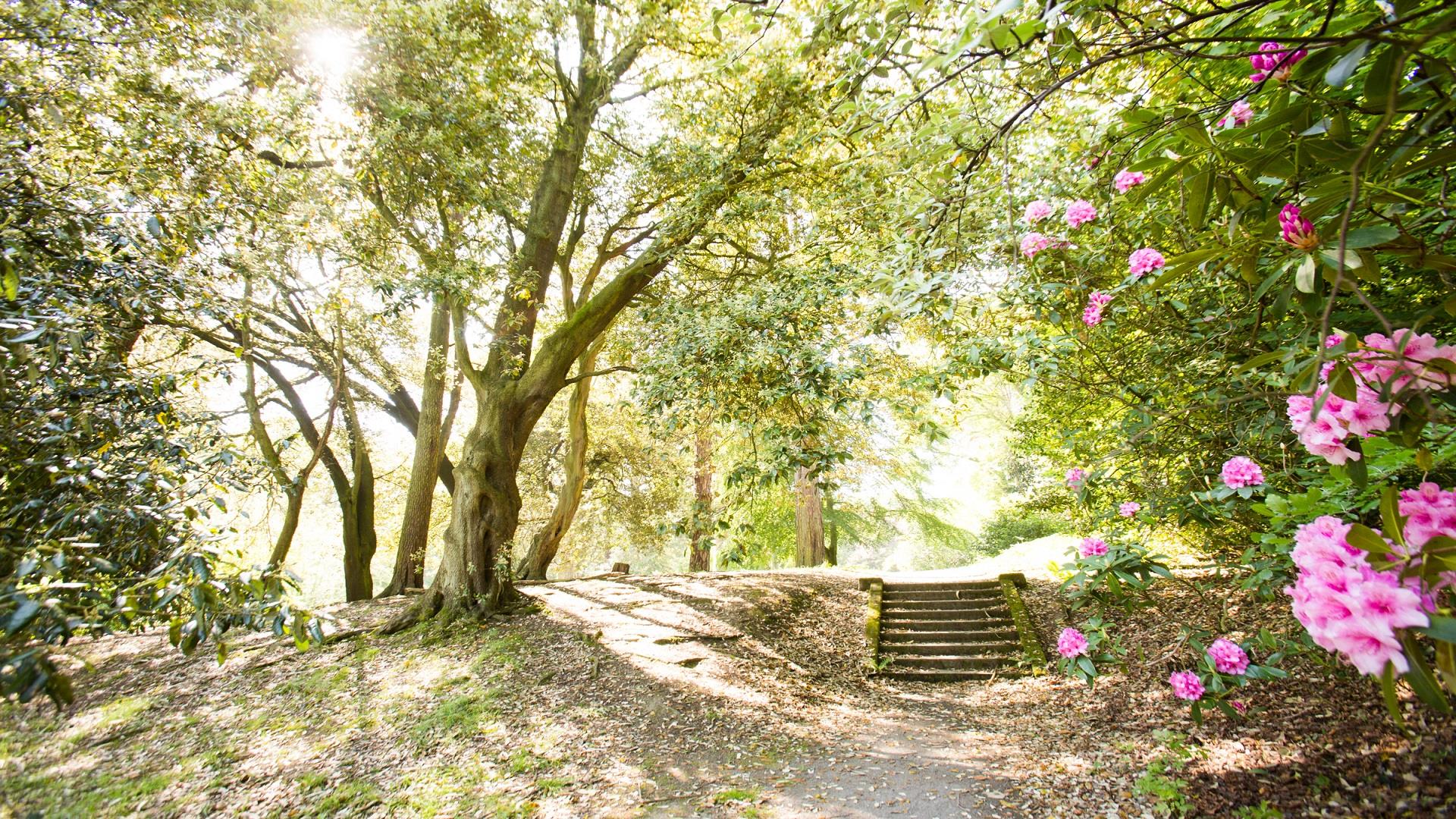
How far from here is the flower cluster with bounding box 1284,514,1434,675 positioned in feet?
2.96

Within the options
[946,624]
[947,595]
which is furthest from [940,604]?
[946,624]

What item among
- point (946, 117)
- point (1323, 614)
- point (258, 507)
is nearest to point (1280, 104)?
point (946, 117)

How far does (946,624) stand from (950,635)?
1.24 ft

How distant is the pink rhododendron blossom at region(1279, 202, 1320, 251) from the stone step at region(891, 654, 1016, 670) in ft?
22.4

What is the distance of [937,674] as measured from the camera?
701 cm

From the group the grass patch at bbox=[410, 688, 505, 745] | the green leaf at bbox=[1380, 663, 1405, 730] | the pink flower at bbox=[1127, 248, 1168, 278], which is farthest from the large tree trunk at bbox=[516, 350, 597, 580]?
the green leaf at bbox=[1380, 663, 1405, 730]

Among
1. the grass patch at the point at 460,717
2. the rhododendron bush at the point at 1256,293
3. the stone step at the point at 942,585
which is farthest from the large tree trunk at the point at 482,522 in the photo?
the stone step at the point at 942,585

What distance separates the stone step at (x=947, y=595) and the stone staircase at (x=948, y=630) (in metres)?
0.01

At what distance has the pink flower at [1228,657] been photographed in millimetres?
2562

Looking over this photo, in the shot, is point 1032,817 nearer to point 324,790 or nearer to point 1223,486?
point 1223,486

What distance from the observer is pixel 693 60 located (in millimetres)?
6945

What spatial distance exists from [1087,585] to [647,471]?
10.9 meters

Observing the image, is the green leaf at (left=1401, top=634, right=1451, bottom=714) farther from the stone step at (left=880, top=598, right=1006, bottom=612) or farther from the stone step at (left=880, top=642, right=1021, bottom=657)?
the stone step at (left=880, top=598, right=1006, bottom=612)

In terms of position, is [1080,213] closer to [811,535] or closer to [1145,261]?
[1145,261]
